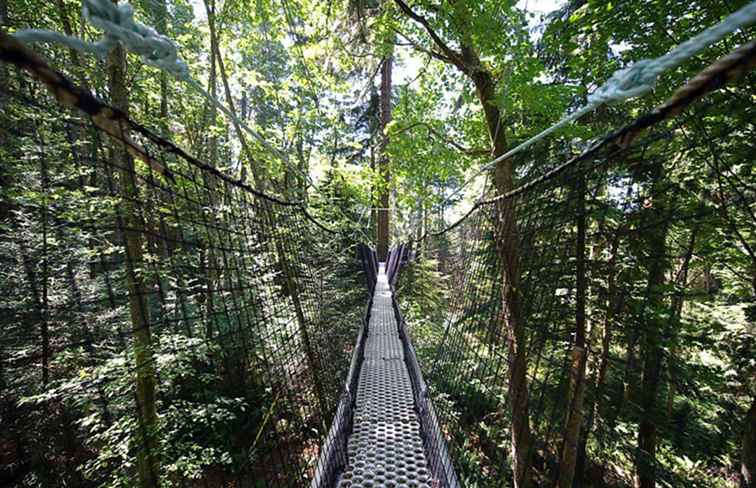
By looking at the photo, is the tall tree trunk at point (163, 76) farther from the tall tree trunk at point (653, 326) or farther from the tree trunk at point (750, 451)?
the tree trunk at point (750, 451)

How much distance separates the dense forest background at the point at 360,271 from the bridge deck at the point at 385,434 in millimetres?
274

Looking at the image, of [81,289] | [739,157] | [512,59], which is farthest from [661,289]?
[81,289]

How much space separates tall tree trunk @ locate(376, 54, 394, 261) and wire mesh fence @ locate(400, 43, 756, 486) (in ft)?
5.29

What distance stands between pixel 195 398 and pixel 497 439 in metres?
4.11

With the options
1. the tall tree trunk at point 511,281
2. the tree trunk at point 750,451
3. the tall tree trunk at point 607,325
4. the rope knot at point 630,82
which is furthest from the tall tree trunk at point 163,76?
the tree trunk at point 750,451

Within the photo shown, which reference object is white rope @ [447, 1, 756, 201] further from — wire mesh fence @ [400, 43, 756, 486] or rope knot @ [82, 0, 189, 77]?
rope knot @ [82, 0, 189, 77]

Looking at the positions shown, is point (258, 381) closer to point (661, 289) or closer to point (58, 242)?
point (58, 242)

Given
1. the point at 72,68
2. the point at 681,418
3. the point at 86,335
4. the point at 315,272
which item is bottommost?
the point at 681,418

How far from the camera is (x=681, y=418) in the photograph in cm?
399

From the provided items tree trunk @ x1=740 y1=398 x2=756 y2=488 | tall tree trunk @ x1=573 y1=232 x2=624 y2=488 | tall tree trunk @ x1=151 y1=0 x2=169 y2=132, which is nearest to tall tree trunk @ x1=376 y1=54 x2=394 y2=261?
tall tree trunk @ x1=573 y1=232 x2=624 y2=488

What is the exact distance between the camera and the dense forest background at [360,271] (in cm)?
178

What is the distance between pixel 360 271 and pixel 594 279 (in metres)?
2.91

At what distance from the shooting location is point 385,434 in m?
1.25

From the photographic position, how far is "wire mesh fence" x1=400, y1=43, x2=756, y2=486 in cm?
146
